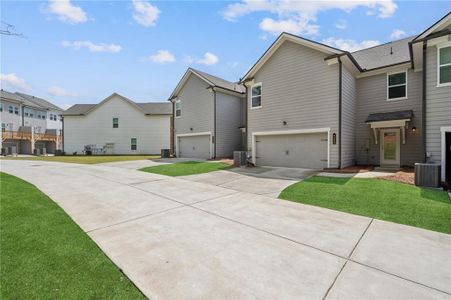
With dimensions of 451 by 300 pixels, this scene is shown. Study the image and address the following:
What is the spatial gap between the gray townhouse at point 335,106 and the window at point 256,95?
0.06 metres

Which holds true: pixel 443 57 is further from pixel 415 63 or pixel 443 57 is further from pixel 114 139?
pixel 114 139

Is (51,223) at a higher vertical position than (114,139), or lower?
lower

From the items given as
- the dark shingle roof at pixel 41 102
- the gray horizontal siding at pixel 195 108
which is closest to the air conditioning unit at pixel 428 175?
the gray horizontal siding at pixel 195 108

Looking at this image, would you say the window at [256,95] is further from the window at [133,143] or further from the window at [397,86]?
the window at [133,143]

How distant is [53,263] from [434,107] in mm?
12851

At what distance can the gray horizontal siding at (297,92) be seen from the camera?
37.7ft

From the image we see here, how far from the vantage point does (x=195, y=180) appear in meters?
9.97

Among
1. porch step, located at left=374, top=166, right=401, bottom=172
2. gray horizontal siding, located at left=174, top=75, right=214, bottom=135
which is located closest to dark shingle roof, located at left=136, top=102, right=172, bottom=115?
gray horizontal siding, located at left=174, top=75, right=214, bottom=135

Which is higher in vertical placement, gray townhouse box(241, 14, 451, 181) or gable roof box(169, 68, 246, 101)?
gable roof box(169, 68, 246, 101)

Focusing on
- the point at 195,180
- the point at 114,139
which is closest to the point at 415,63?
the point at 195,180

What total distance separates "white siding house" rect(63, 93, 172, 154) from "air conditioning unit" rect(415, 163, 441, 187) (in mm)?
25716

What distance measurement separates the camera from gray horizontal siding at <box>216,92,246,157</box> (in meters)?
18.4

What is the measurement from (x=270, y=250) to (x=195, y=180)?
6.62 m

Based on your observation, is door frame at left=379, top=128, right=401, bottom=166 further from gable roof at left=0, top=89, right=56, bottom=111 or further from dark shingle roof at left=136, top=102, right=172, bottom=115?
gable roof at left=0, top=89, right=56, bottom=111
